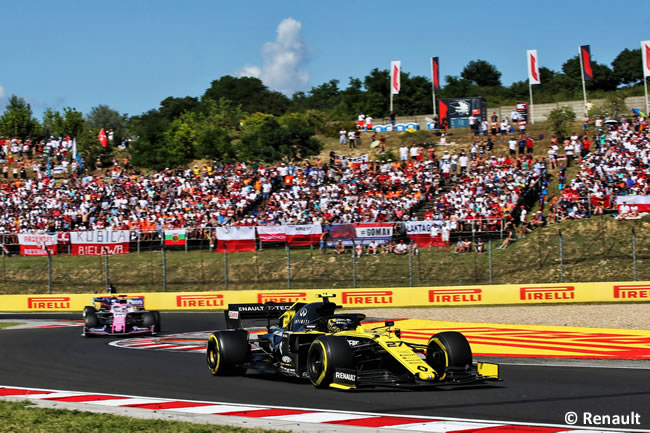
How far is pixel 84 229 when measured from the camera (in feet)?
127

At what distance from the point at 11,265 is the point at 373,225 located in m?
17.3

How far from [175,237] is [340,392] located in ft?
87.0

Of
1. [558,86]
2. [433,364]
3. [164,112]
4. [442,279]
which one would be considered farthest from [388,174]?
[164,112]

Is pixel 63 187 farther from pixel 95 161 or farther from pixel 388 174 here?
pixel 388 174

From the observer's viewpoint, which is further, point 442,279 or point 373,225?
point 373,225

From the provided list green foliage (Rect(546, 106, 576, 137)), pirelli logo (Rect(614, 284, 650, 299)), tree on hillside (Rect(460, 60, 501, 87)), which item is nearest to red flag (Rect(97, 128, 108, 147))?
green foliage (Rect(546, 106, 576, 137))

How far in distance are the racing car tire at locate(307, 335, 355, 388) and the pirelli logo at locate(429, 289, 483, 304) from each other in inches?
703

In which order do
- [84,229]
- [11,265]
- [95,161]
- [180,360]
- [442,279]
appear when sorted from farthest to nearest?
[95,161] → [84,229] → [11,265] → [442,279] → [180,360]

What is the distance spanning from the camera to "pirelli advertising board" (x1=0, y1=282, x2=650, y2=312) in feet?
86.4

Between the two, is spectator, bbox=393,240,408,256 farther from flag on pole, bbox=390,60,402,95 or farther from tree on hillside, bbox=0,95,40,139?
tree on hillside, bbox=0,95,40,139

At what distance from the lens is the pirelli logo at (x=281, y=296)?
28.4 meters

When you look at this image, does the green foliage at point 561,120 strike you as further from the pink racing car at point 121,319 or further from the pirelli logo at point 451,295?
the pink racing car at point 121,319

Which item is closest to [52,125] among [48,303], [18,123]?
[18,123]

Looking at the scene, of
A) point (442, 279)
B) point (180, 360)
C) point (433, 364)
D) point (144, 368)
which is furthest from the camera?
point (442, 279)
